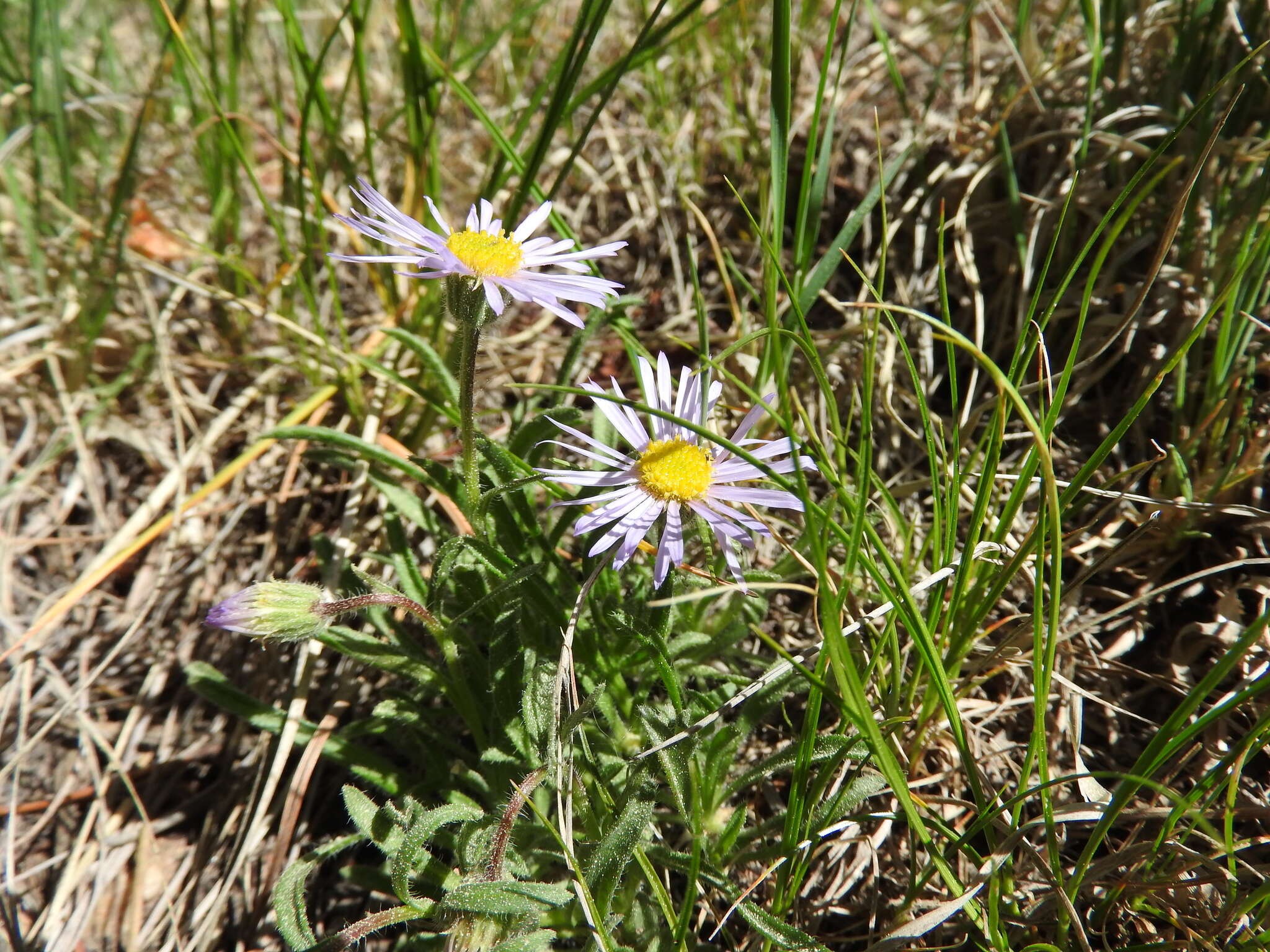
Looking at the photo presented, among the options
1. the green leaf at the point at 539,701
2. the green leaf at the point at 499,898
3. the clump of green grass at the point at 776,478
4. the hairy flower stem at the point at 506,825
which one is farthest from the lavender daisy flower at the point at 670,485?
the green leaf at the point at 499,898

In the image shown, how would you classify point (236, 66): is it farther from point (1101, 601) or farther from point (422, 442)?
point (1101, 601)

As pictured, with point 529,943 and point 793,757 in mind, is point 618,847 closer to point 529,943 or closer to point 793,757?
point 529,943

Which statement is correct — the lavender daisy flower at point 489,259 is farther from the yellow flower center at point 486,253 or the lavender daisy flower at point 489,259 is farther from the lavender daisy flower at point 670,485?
the lavender daisy flower at point 670,485

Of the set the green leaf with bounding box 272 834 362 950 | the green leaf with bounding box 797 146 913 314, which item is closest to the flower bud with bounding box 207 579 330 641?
the green leaf with bounding box 272 834 362 950

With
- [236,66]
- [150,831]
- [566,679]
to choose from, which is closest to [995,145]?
[566,679]

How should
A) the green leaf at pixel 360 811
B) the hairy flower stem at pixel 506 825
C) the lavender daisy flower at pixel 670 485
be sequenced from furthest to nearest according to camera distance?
1. the green leaf at pixel 360 811
2. the lavender daisy flower at pixel 670 485
3. the hairy flower stem at pixel 506 825

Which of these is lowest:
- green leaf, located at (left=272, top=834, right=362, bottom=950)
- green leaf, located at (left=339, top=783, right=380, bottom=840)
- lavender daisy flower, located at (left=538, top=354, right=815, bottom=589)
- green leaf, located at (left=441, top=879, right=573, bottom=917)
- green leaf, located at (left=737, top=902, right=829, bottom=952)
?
green leaf, located at (left=737, top=902, right=829, bottom=952)

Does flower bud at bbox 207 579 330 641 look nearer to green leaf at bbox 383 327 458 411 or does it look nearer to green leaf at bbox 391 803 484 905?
green leaf at bbox 391 803 484 905
